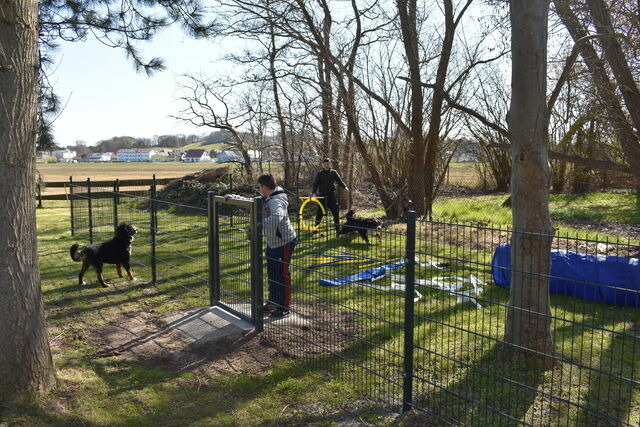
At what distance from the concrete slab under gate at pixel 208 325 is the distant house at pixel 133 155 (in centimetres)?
8665

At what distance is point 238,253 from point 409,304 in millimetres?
3711

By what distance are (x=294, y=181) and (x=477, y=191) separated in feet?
36.9

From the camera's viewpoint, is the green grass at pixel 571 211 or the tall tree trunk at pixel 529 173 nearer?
the tall tree trunk at pixel 529 173

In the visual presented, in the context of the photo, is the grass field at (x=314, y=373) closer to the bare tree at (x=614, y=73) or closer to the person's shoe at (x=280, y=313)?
the person's shoe at (x=280, y=313)

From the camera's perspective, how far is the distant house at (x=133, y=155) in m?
88.7

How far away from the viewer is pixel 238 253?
714 cm

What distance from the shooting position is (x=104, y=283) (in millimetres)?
8180

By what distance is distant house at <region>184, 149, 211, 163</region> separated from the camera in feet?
272

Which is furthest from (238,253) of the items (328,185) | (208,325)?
(328,185)

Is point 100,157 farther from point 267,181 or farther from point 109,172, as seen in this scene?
point 267,181

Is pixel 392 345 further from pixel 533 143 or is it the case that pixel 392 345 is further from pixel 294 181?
pixel 294 181

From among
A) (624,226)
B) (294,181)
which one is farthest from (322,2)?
(624,226)

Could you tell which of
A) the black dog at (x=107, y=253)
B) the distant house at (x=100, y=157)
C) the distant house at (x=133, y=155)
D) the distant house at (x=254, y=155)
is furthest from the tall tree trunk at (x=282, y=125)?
the distant house at (x=100, y=157)

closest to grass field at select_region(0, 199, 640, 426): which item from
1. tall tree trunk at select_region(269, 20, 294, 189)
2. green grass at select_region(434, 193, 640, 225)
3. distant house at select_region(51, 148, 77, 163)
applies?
green grass at select_region(434, 193, 640, 225)
